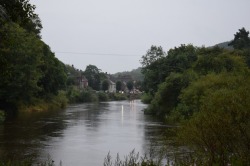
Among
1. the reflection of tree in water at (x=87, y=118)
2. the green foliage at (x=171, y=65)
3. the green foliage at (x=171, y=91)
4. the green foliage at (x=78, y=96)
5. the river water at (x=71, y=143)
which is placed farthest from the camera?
the green foliage at (x=78, y=96)

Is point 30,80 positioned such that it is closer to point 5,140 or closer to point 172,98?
point 172,98

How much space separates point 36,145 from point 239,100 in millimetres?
18219

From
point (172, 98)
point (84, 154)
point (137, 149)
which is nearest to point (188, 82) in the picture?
point (172, 98)

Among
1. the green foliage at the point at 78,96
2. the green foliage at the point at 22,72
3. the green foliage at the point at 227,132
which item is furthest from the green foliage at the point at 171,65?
the green foliage at the point at 227,132

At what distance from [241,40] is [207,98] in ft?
258

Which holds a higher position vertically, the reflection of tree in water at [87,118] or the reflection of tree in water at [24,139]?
the reflection of tree in water at [87,118]

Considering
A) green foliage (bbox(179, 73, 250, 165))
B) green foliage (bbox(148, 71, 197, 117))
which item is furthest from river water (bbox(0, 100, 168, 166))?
green foliage (bbox(148, 71, 197, 117))

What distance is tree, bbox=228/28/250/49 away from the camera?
9012 cm

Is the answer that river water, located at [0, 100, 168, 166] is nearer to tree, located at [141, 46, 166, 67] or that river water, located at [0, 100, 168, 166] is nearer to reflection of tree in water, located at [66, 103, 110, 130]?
reflection of tree in water, located at [66, 103, 110, 130]

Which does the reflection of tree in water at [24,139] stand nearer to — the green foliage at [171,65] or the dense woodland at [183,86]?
the dense woodland at [183,86]

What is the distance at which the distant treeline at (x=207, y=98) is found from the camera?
10.5m

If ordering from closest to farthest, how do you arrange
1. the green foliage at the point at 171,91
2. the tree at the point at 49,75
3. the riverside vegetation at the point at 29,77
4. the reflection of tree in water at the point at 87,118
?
1. the reflection of tree in water at the point at 87,118
2. the riverside vegetation at the point at 29,77
3. the green foliage at the point at 171,91
4. the tree at the point at 49,75

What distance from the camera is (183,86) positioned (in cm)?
5297

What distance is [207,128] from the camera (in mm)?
10648
